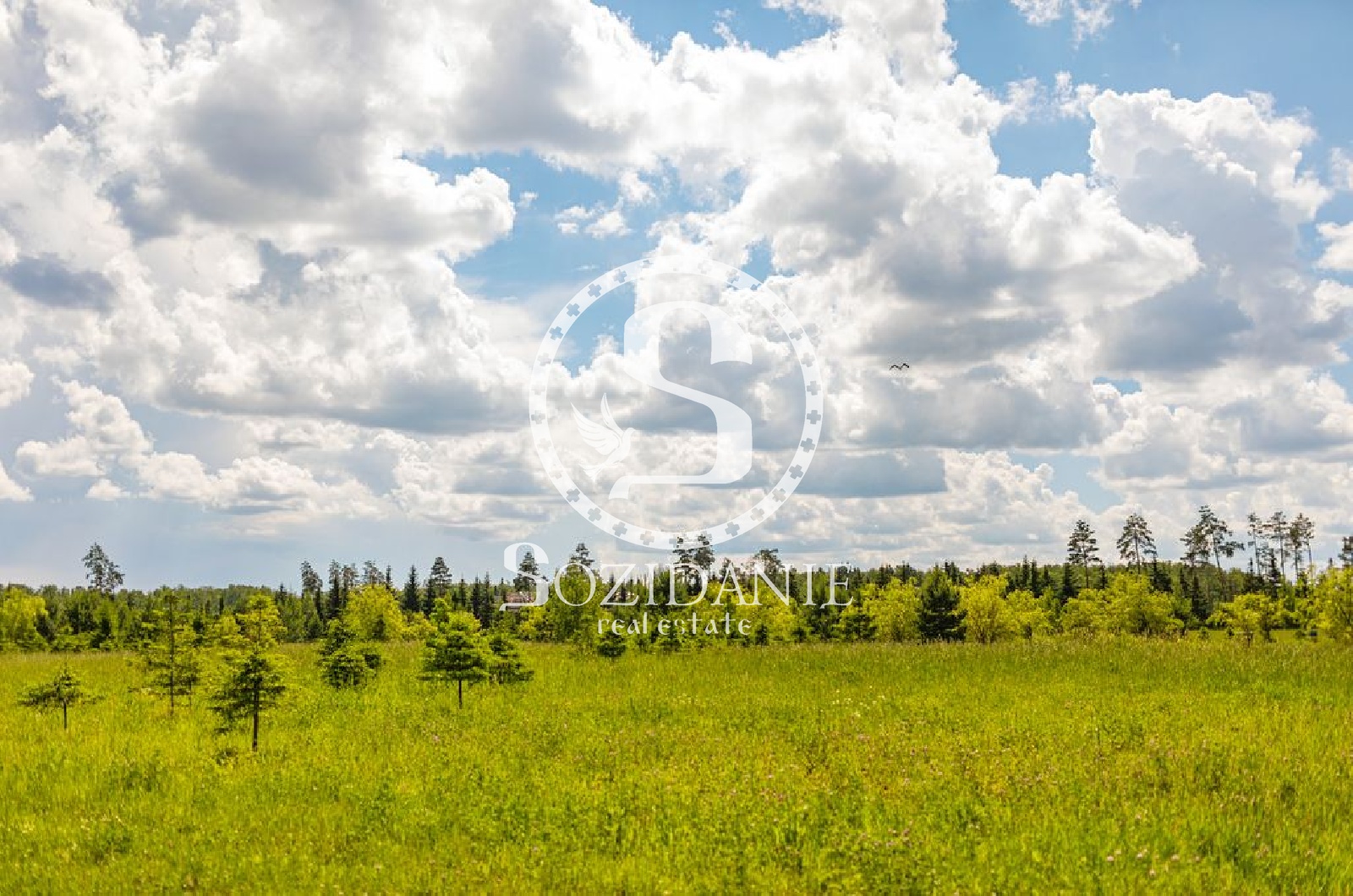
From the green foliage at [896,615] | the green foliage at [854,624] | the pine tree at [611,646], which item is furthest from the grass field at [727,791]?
the green foliage at [896,615]

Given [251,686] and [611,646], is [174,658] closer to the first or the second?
[251,686]

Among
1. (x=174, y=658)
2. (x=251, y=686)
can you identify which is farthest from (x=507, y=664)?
(x=251, y=686)

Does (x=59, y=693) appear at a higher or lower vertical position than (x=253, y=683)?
lower

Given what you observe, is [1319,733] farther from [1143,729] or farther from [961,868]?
[961,868]

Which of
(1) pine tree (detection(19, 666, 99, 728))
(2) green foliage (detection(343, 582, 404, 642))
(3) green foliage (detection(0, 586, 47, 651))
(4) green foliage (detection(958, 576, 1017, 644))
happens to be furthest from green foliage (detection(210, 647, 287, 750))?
(3) green foliage (detection(0, 586, 47, 651))

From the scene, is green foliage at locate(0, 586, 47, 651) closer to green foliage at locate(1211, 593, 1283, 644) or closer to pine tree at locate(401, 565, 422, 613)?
pine tree at locate(401, 565, 422, 613)

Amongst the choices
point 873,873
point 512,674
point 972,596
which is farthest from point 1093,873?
point 972,596

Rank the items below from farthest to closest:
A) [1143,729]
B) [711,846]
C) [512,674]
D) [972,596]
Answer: [972,596], [512,674], [1143,729], [711,846]

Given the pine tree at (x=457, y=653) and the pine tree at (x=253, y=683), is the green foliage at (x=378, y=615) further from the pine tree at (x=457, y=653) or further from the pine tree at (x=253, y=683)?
the pine tree at (x=253, y=683)

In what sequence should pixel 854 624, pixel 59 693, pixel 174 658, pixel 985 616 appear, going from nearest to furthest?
pixel 59 693 < pixel 174 658 < pixel 985 616 < pixel 854 624

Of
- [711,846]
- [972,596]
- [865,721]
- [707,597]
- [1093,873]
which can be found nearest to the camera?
[1093,873]

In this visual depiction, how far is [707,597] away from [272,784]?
144 ft

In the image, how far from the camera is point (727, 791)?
1116cm

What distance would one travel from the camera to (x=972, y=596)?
7262cm
